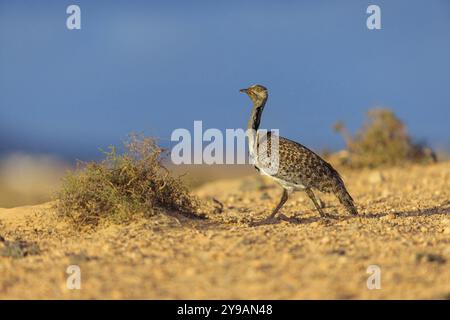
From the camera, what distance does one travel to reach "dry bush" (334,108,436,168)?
18.9 m

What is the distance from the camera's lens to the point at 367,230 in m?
8.52

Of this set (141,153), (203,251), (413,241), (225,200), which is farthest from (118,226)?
(225,200)

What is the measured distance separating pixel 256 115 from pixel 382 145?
32.2 ft

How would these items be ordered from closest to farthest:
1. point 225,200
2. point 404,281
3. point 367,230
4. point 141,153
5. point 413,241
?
point 404,281, point 413,241, point 367,230, point 141,153, point 225,200

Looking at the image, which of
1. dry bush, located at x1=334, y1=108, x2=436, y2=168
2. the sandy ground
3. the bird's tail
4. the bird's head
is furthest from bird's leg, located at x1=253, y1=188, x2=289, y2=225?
dry bush, located at x1=334, y1=108, x2=436, y2=168

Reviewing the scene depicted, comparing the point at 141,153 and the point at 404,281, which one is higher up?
the point at 141,153

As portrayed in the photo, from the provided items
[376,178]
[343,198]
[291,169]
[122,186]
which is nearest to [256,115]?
[291,169]

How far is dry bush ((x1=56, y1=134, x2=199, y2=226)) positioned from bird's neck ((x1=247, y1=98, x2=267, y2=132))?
134cm

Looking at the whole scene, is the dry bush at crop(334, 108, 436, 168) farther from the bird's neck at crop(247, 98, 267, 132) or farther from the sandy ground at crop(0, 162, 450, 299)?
the bird's neck at crop(247, 98, 267, 132)

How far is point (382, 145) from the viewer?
19125 millimetres

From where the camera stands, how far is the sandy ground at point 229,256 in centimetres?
614
